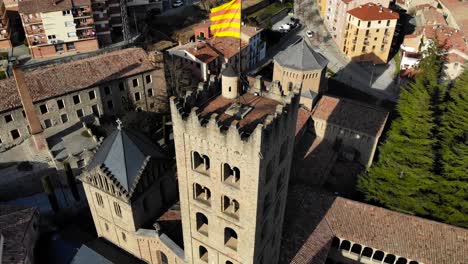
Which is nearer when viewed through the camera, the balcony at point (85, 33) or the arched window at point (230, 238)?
the arched window at point (230, 238)

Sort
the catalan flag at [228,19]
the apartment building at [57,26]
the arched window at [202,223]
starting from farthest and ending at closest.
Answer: the apartment building at [57,26] → the arched window at [202,223] → the catalan flag at [228,19]

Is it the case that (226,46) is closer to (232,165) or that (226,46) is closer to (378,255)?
(378,255)

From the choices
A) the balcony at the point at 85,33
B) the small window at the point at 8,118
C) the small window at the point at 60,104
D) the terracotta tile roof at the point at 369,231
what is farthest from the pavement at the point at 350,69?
the small window at the point at 8,118

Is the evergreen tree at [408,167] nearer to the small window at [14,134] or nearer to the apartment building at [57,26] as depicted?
the small window at [14,134]

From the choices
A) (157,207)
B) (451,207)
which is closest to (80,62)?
(157,207)

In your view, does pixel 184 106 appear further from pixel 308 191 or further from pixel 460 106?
pixel 460 106

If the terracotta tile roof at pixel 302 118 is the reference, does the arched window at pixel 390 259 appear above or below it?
below
